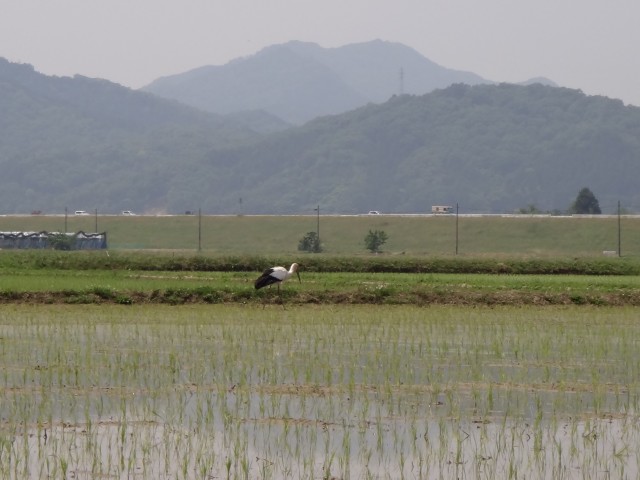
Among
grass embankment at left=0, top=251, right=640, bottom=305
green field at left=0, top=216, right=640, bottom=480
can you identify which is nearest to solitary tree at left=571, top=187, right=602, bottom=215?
grass embankment at left=0, top=251, right=640, bottom=305

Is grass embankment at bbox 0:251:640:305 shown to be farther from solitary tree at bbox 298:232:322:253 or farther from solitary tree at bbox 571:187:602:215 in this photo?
solitary tree at bbox 571:187:602:215

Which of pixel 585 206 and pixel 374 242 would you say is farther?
pixel 585 206

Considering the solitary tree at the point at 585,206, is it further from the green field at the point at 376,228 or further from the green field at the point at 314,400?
the green field at the point at 314,400

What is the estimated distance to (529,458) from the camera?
14031 millimetres

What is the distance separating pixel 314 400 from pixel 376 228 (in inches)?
2876

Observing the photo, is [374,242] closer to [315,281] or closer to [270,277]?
[315,281]

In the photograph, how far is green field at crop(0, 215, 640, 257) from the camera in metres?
81.0

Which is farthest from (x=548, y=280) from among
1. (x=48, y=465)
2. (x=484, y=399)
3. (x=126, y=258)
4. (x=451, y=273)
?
(x=48, y=465)

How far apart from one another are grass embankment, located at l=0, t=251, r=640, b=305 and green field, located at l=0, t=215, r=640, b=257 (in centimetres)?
2705

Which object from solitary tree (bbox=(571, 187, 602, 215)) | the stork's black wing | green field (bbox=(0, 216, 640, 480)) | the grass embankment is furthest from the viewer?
solitary tree (bbox=(571, 187, 602, 215))

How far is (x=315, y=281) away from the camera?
38188mm

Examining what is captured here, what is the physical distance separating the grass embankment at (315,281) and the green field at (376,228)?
88.7ft

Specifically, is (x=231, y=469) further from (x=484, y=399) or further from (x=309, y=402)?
(x=484, y=399)

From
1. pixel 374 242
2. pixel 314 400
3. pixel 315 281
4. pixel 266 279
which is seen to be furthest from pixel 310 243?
pixel 314 400
